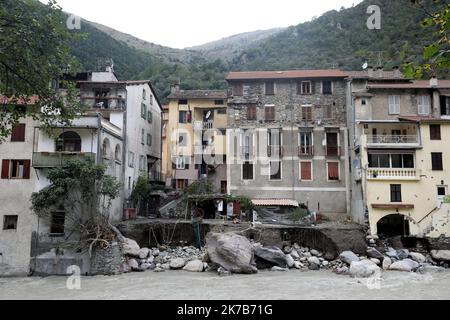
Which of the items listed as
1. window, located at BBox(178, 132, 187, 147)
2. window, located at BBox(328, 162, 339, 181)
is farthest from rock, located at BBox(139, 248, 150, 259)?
window, located at BBox(328, 162, 339, 181)

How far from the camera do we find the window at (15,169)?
27547 millimetres

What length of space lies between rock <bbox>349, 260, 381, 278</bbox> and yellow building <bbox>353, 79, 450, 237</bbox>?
7339 millimetres

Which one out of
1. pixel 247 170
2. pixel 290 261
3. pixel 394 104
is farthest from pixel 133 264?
pixel 394 104

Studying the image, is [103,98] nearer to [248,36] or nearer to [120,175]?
[120,175]

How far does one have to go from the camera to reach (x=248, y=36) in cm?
19988

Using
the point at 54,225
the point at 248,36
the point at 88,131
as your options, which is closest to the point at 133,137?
the point at 88,131

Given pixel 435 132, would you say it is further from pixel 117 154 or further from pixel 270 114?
pixel 117 154

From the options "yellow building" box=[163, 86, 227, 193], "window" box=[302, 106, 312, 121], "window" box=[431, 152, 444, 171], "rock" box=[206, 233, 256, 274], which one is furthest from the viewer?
"yellow building" box=[163, 86, 227, 193]

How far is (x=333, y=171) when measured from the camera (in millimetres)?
36500

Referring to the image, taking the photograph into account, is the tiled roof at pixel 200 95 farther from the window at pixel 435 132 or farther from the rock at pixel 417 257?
the rock at pixel 417 257

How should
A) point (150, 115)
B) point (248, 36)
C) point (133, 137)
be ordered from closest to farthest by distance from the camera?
point (133, 137), point (150, 115), point (248, 36)

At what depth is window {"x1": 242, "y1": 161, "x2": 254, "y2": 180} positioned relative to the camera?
37312mm

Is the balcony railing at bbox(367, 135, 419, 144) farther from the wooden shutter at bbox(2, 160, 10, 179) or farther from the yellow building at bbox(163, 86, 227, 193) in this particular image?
the wooden shutter at bbox(2, 160, 10, 179)

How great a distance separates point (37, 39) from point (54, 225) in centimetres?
1746
